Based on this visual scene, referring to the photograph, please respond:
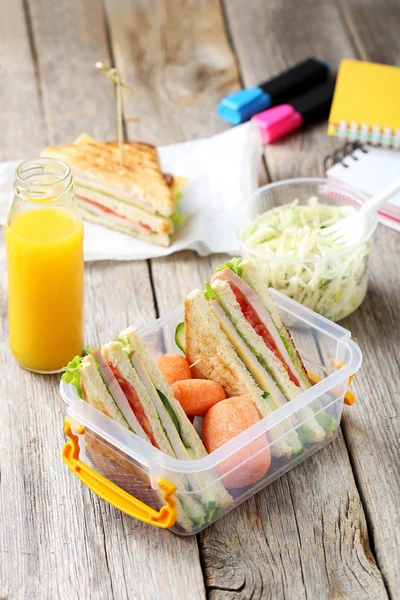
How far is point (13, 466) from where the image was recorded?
2039 mm

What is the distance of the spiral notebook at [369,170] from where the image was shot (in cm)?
284

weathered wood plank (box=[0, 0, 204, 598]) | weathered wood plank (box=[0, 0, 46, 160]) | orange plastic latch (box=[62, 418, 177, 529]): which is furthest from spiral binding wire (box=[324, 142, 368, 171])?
orange plastic latch (box=[62, 418, 177, 529])

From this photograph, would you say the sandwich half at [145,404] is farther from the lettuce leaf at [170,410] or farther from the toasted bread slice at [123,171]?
the toasted bread slice at [123,171]

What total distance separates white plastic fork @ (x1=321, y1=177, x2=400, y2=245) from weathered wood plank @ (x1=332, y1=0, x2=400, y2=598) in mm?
219

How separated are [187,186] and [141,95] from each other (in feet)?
1.94

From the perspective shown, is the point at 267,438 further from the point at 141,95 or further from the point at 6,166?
the point at 141,95

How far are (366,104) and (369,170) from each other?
0.33 meters

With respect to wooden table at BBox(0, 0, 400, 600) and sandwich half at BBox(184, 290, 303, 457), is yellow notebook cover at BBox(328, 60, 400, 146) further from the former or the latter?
sandwich half at BBox(184, 290, 303, 457)

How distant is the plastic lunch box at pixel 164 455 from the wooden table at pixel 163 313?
0.07m

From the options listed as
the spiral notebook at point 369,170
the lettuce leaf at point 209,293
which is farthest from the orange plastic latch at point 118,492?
the spiral notebook at point 369,170

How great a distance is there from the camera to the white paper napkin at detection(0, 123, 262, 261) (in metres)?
2.77

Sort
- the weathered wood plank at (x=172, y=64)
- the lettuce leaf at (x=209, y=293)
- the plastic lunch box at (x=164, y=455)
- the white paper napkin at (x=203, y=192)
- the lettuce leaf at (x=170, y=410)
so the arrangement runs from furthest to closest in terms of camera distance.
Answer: the weathered wood plank at (x=172, y=64)
the white paper napkin at (x=203, y=192)
the lettuce leaf at (x=209, y=293)
the lettuce leaf at (x=170, y=410)
the plastic lunch box at (x=164, y=455)

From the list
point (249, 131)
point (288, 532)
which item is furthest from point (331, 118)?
point (288, 532)

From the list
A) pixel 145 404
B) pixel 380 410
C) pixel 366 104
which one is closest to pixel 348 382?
Result: pixel 380 410
